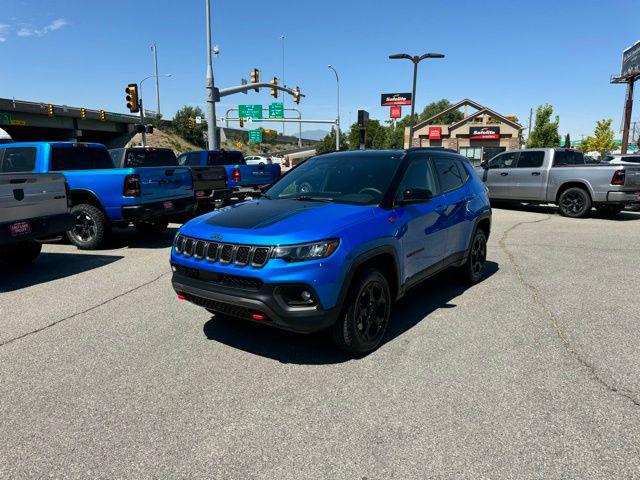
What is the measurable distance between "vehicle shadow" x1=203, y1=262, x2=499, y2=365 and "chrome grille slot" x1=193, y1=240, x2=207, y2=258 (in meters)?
0.94

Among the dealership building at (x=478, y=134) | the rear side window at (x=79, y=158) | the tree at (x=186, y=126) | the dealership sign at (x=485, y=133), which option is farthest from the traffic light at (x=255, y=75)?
the tree at (x=186, y=126)

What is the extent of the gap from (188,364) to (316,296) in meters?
1.30

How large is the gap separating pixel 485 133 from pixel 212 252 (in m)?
59.7

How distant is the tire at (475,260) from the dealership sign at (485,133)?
184ft

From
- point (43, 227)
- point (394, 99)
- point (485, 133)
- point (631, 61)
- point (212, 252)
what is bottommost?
point (43, 227)

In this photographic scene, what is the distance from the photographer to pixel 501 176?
1428 cm

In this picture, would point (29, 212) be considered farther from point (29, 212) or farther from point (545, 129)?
point (545, 129)

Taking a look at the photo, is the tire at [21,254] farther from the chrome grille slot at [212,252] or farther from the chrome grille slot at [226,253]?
the chrome grille slot at [226,253]

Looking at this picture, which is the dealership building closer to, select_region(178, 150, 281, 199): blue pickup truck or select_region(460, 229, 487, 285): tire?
select_region(178, 150, 281, 199): blue pickup truck

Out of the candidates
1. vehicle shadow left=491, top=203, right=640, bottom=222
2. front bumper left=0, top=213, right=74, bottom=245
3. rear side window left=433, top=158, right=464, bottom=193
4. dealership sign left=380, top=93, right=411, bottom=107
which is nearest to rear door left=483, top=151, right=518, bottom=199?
vehicle shadow left=491, top=203, right=640, bottom=222

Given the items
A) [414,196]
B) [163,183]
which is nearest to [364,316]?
[414,196]

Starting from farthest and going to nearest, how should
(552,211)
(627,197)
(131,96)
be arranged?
(131,96) → (552,211) → (627,197)

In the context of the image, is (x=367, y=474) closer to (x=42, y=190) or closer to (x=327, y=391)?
(x=327, y=391)

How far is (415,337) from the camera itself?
4.14 m
